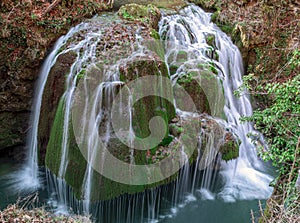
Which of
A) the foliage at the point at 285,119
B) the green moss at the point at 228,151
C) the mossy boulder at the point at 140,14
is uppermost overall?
the mossy boulder at the point at 140,14

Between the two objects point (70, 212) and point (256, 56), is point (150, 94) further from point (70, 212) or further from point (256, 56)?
point (256, 56)

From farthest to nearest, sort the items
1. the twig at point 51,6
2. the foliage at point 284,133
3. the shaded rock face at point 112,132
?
1. the twig at point 51,6
2. the shaded rock face at point 112,132
3. the foliage at point 284,133

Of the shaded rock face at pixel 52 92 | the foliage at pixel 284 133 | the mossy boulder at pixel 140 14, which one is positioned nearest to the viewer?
the foliage at pixel 284 133

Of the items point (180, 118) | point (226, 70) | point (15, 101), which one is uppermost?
point (226, 70)

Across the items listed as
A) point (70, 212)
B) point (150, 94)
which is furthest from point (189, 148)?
point (70, 212)

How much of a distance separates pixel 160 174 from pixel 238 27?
6215mm

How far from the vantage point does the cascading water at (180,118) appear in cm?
527

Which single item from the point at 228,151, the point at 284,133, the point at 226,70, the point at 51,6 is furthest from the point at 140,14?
the point at 284,133

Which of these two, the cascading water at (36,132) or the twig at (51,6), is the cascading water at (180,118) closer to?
the cascading water at (36,132)

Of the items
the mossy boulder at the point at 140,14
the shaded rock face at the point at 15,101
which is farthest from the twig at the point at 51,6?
the mossy boulder at the point at 140,14

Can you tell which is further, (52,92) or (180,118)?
(180,118)

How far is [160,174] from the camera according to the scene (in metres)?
5.52

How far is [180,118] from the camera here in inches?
250

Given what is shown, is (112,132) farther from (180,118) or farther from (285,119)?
(285,119)
